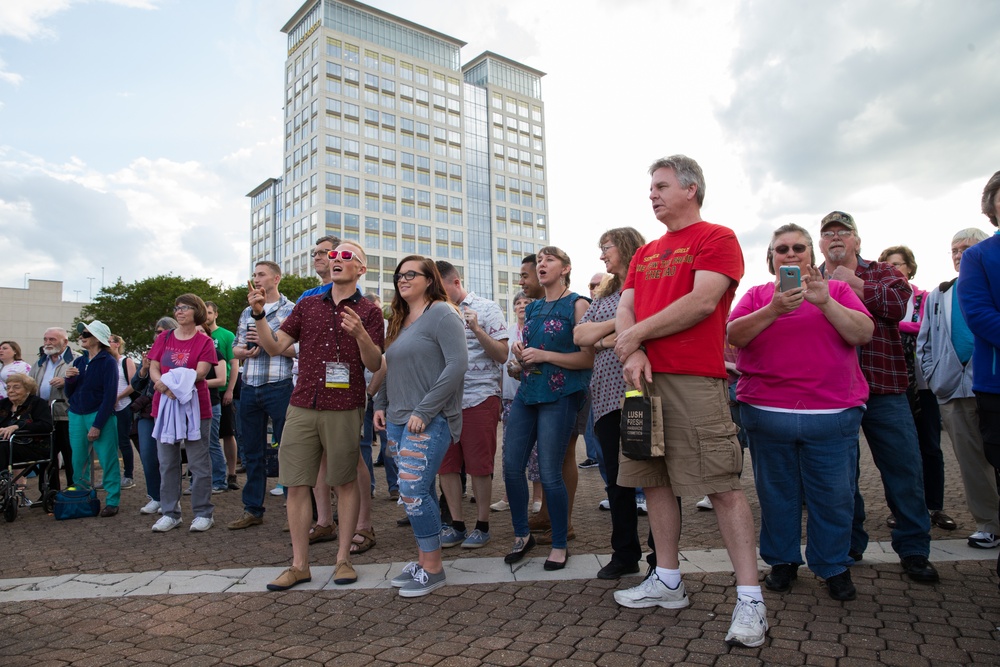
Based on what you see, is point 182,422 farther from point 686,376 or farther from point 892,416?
point 892,416

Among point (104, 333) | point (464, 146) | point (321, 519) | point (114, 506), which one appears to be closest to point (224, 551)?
point (321, 519)

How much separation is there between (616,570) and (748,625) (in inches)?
45.1

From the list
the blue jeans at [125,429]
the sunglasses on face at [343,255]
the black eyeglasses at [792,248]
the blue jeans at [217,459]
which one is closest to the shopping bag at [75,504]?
the blue jeans at [125,429]

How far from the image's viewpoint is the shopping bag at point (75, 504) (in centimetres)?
655

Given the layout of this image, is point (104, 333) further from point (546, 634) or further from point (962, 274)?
point (962, 274)

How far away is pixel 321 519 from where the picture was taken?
17.1 ft

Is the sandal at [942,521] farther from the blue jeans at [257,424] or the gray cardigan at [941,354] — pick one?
the blue jeans at [257,424]

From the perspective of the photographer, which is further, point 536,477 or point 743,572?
point 536,477

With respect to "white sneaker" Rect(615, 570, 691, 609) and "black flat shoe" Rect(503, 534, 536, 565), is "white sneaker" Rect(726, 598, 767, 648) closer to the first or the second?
"white sneaker" Rect(615, 570, 691, 609)

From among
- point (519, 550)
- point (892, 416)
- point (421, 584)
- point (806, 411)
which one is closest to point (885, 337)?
point (892, 416)

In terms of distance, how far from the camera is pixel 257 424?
6191 millimetres

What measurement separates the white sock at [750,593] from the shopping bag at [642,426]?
0.70 meters

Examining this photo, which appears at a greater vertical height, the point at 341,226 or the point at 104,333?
the point at 341,226

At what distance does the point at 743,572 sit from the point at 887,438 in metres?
1.52
